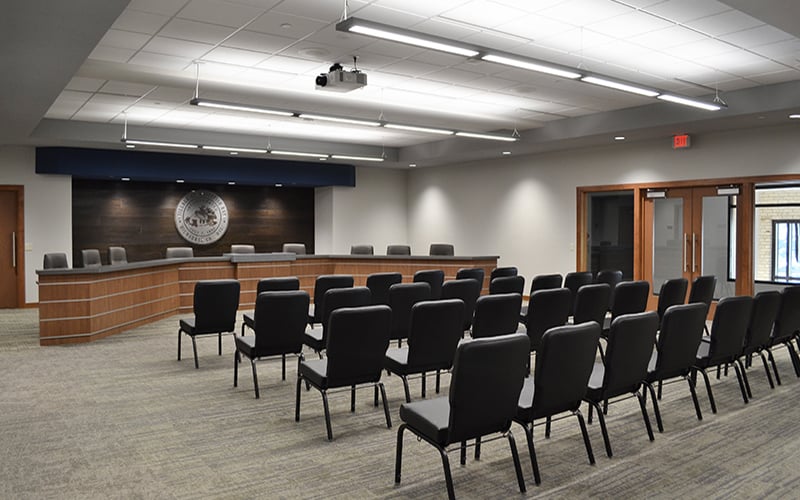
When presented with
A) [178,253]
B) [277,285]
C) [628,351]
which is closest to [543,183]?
[178,253]

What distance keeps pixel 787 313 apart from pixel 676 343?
6.87 feet

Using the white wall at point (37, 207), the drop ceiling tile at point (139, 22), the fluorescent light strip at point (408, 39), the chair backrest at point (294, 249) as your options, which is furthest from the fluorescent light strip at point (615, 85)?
A: the white wall at point (37, 207)

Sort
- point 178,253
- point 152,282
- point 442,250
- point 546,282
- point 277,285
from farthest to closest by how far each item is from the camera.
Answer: point 442,250 → point 178,253 → point 152,282 → point 546,282 → point 277,285

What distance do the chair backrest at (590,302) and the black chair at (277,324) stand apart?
2.55m

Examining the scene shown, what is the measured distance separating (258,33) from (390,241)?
992cm

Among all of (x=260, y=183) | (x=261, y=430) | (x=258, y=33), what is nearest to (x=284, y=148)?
(x=260, y=183)

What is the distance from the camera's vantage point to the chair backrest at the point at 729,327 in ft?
15.6

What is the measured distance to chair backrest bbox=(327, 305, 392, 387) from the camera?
4094mm

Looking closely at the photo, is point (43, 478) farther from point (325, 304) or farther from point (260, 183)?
point (260, 183)

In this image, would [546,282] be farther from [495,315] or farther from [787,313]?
[787,313]

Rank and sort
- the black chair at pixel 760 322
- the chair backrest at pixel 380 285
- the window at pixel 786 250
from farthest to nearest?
the window at pixel 786 250, the chair backrest at pixel 380 285, the black chair at pixel 760 322

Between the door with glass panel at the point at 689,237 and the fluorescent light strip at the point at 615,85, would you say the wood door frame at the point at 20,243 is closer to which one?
the fluorescent light strip at the point at 615,85

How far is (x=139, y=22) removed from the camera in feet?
18.6

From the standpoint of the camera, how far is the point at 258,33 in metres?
6.04
